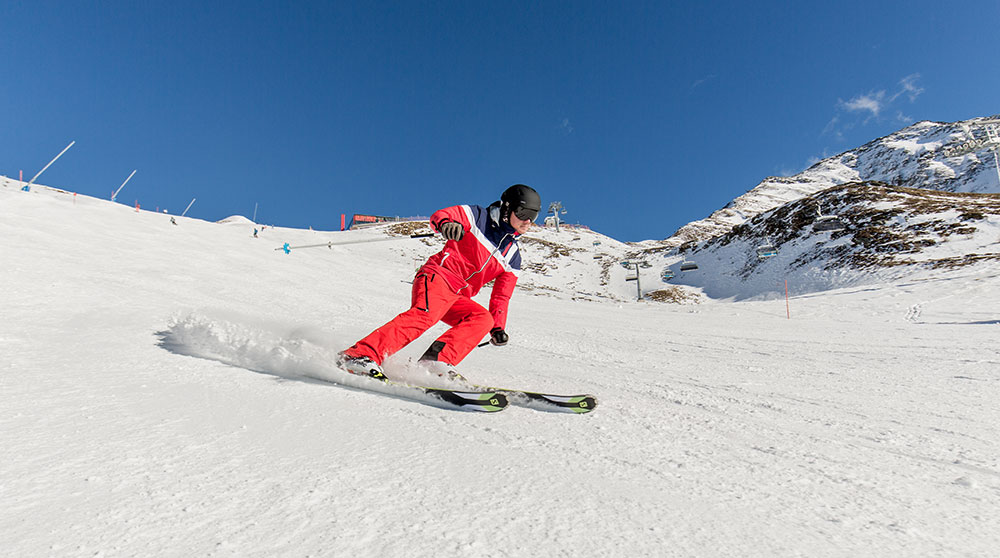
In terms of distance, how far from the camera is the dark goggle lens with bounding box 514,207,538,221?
130 inches

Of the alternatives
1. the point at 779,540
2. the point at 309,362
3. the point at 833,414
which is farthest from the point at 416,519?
the point at 833,414

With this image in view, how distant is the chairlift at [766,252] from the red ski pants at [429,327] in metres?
27.3

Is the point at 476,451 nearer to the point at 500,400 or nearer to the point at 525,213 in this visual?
the point at 500,400

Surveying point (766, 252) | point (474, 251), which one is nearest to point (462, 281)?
point (474, 251)

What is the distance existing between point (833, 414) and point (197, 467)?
10.2ft

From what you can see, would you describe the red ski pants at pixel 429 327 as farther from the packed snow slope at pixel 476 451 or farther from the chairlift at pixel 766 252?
the chairlift at pixel 766 252

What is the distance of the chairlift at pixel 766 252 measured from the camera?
25.6 meters

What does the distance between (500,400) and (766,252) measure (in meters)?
29.3

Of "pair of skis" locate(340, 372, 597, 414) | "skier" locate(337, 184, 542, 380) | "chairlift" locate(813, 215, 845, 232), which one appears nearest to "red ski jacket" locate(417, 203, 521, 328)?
"skier" locate(337, 184, 542, 380)

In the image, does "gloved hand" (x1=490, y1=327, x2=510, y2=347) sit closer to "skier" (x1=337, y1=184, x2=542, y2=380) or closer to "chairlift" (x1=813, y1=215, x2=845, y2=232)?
"skier" (x1=337, y1=184, x2=542, y2=380)

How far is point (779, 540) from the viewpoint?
111 cm

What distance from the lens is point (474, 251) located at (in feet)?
11.0

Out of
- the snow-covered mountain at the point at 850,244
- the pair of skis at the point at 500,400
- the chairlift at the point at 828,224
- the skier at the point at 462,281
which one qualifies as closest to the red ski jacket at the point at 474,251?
the skier at the point at 462,281

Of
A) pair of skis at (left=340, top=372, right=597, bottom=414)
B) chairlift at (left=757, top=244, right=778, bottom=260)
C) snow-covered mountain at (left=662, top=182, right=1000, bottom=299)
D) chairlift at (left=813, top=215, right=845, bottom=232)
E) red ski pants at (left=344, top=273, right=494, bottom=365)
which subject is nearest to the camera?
pair of skis at (left=340, top=372, right=597, bottom=414)
